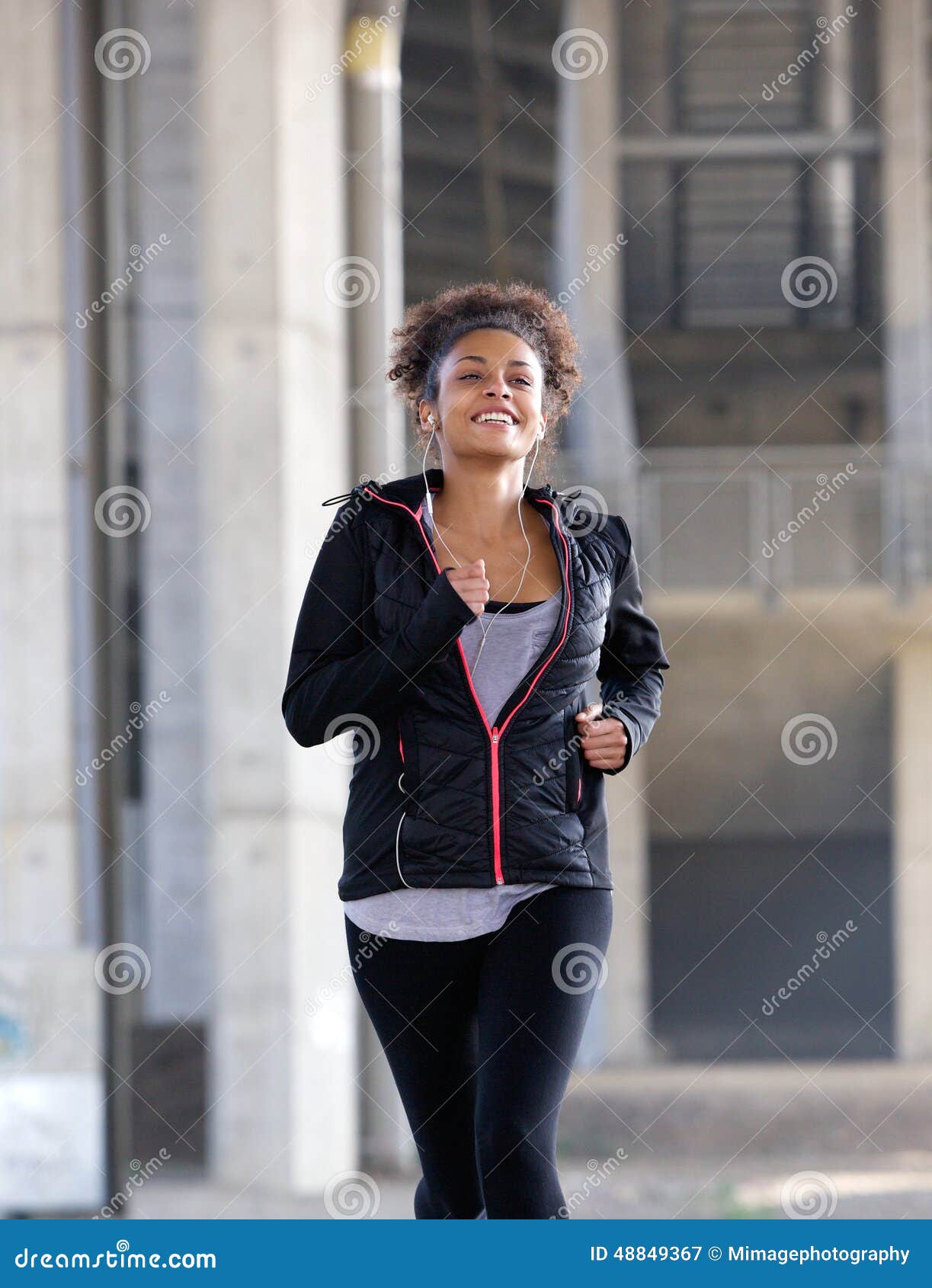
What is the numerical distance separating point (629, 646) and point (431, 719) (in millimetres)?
404

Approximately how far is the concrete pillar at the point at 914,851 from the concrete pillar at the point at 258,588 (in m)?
7.27

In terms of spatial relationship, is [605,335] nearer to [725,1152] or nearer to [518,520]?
[725,1152]

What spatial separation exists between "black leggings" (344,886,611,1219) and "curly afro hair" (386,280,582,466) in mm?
768

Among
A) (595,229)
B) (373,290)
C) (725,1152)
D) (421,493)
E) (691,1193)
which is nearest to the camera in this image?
(421,493)

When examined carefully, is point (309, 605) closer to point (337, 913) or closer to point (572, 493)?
point (572, 493)

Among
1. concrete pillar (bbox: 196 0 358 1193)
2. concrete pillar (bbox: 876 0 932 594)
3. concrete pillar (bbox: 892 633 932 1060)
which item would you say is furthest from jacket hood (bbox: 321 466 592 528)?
concrete pillar (bbox: 892 633 932 1060)

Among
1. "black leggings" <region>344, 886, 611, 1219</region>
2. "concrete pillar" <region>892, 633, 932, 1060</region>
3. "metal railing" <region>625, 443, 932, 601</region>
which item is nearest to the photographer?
"black leggings" <region>344, 886, 611, 1219</region>

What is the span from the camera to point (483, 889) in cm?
224

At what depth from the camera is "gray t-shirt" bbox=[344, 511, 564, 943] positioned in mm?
2244

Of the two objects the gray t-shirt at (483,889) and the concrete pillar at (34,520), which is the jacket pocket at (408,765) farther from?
the concrete pillar at (34,520)

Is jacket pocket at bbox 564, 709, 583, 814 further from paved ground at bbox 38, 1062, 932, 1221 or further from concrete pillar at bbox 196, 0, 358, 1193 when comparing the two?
concrete pillar at bbox 196, 0, 358, 1193

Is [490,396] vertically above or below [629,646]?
above

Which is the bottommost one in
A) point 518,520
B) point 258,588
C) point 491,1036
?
point 491,1036

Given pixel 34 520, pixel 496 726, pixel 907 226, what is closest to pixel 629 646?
pixel 496 726
